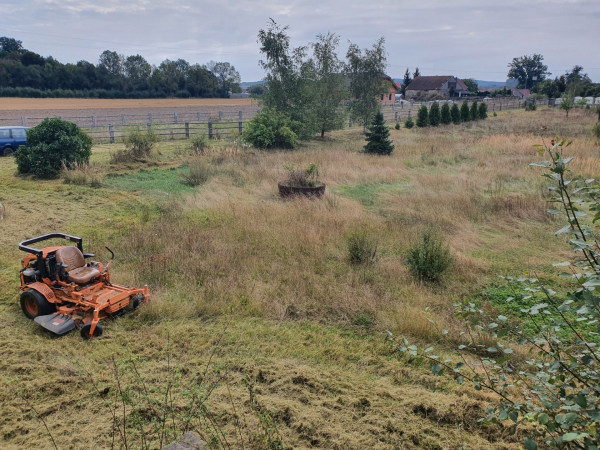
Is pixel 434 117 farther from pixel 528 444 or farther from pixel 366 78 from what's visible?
pixel 528 444

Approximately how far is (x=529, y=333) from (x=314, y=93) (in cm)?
2149

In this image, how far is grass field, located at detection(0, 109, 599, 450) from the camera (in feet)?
12.9

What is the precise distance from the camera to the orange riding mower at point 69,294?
5.44 meters

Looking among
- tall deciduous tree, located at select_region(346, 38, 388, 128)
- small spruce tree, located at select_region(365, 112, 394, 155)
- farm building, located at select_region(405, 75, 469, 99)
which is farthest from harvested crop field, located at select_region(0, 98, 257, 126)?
farm building, located at select_region(405, 75, 469, 99)

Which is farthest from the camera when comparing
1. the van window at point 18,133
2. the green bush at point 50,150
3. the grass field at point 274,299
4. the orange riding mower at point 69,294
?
the van window at point 18,133

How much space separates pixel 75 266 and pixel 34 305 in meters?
0.70

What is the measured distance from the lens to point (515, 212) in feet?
35.4

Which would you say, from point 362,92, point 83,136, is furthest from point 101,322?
point 362,92

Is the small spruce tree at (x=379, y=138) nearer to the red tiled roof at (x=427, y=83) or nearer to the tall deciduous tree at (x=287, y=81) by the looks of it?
the tall deciduous tree at (x=287, y=81)

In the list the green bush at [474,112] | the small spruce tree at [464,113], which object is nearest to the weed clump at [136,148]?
the small spruce tree at [464,113]

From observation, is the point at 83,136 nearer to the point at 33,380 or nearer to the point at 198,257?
the point at 198,257

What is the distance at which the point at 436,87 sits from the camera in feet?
268

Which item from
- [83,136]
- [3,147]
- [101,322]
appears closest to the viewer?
[101,322]

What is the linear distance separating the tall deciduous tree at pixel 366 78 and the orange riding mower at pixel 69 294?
26.6m
